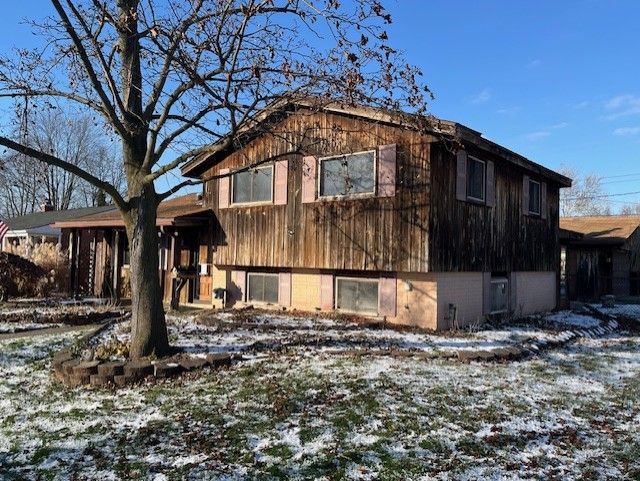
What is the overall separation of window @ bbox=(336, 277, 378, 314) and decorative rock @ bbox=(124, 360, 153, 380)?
6076 mm

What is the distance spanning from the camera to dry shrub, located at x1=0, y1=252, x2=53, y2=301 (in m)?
16.4

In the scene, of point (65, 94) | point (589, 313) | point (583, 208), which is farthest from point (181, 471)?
point (583, 208)

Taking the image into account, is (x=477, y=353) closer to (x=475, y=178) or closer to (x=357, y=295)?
(x=357, y=295)

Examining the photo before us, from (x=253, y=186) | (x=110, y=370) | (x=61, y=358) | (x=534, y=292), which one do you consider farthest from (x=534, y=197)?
(x=61, y=358)

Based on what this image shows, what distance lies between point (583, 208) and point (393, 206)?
53.8 meters

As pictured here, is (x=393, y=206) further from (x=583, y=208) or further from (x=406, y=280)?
(x=583, y=208)

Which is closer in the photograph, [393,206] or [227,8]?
[227,8]

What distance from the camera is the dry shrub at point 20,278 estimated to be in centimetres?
1641

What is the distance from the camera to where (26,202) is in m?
51.8

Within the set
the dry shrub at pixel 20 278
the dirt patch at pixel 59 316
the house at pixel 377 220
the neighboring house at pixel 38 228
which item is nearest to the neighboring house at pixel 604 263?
the house at pixel 377 220

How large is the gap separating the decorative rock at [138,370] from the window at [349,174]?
589 centimetres

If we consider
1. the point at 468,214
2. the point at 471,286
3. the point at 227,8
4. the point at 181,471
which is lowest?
the point at 181,471

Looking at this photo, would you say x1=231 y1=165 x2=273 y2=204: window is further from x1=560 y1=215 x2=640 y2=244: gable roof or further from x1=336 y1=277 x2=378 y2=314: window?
x1=560 y1=215 x2=640 y2=244: gable roof

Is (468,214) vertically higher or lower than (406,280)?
higher
